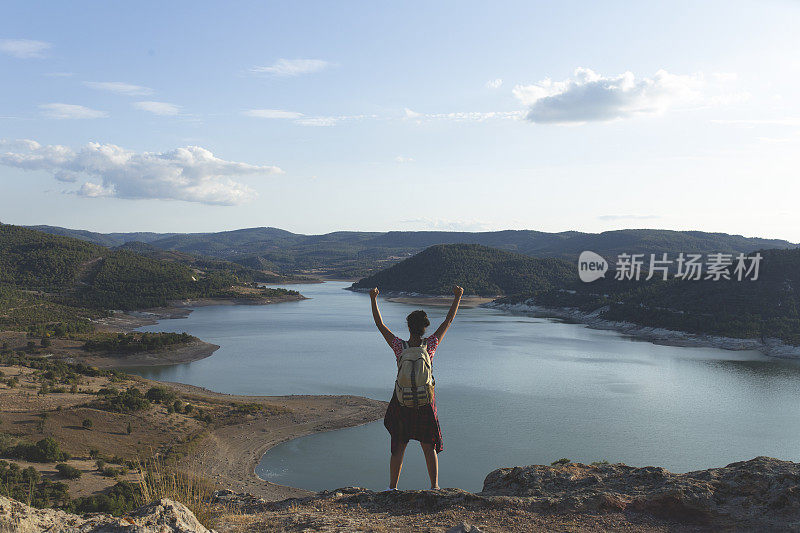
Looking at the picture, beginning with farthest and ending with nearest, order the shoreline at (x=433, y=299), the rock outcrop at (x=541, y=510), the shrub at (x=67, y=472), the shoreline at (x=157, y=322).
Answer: the shoreline at (x=433, y=299) < the shoreline at (x=157, y=322) < the shrub at (x=67, y=472) < the rock outcrop at (x=541, y=510)

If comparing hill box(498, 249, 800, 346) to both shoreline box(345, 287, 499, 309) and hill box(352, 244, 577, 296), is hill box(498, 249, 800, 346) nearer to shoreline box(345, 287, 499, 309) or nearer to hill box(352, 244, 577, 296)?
shoreline box(345, 287, 499, 309)

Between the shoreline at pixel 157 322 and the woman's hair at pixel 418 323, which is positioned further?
the shoreline at pixel 157 322

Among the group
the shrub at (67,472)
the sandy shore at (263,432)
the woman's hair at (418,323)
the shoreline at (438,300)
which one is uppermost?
the woman's hair at (418,323)

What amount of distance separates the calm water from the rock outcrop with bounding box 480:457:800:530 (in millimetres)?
14007

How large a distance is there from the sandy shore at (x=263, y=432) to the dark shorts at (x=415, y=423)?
15.9 m

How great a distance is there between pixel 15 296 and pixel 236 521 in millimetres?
85404

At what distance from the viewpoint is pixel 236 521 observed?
634 centimetres

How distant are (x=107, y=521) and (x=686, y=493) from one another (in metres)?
6.86

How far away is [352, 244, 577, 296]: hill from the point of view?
127m

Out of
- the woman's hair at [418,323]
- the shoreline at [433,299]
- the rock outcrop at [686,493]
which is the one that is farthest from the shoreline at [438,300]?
the woman's hair at [418,323]

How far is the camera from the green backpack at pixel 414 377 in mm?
5656

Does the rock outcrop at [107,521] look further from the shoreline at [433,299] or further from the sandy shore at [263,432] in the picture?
the shoreline at [433,299]

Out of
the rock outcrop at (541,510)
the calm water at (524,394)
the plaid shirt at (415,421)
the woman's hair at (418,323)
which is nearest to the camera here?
the rock outcrop at (541,510)

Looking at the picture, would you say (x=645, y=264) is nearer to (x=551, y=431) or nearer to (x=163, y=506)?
(x=551, y=431)
